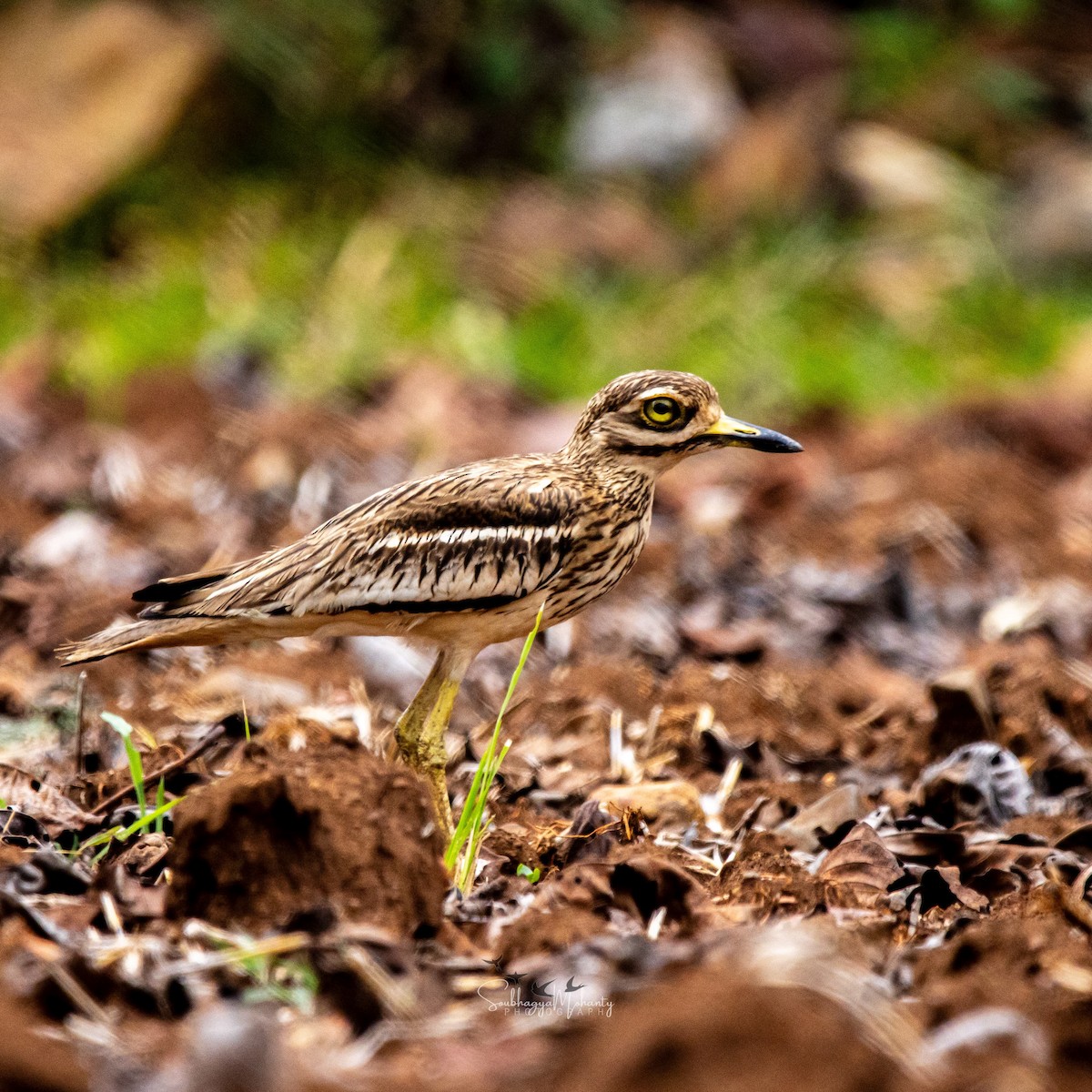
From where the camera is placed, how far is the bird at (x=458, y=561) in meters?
3.98

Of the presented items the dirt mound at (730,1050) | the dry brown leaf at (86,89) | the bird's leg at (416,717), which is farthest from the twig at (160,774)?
the dry brown leaf at (86,89)

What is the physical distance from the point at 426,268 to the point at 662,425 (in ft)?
20.5

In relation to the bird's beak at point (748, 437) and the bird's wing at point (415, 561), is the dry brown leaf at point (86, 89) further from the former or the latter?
the bird's beak at point (748, 437)

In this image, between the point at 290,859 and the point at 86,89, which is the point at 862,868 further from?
the point at 86,89

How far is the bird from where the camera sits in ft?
13.0

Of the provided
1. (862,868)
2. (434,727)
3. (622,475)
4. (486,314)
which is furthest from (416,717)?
(486,314)

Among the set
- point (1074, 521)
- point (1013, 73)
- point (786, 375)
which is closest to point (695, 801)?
point (1074, 521)

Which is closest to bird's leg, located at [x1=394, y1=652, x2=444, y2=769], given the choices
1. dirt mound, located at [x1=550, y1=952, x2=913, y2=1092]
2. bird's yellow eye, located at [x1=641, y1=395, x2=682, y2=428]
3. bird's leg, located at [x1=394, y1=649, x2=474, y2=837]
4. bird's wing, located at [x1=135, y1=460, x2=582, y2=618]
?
bird's leg, located at [x1=394, y1=649, x2=474, y2=837]

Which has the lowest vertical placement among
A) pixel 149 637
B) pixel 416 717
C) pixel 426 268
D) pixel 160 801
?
pixel 426 268

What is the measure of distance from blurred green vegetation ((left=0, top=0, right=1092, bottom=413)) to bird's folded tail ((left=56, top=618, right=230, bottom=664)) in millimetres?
4503

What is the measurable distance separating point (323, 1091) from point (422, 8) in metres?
9.48

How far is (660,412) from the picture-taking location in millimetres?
4258

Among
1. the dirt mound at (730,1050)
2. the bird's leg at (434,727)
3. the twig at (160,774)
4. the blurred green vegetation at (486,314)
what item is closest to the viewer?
the dirt mound at (730,1050)

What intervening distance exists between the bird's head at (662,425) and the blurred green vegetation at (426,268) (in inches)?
169
